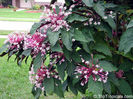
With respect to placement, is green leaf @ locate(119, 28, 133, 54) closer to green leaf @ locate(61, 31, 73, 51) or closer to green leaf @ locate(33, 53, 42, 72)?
green leaf @ locate(61, 31, 73, 51)

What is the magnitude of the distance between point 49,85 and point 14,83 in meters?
2.99

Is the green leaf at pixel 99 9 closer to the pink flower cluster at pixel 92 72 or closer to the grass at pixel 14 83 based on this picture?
the pink flower cluster at pixel 92 72

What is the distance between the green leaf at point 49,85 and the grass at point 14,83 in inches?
90.2

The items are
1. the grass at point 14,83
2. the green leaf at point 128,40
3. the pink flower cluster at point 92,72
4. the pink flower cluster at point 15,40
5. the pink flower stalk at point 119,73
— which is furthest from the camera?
the grass at point 14,83

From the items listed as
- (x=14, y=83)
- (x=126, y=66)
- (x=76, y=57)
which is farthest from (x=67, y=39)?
(x=14, y=83)

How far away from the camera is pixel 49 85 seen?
1313 mm

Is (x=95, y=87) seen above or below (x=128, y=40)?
below

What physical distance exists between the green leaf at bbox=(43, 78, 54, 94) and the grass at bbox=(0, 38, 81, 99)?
2292 mm

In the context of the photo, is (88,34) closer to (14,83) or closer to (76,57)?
(76,57)

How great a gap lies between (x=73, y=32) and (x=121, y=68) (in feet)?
1.62

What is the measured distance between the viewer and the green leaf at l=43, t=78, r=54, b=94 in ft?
4.25

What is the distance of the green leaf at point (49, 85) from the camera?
130 cm

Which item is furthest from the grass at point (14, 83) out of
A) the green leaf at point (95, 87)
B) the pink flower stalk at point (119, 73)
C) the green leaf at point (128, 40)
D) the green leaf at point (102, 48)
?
the green leaf at point (128, 40)

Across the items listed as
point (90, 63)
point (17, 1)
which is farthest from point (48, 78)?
point (17, 1)
